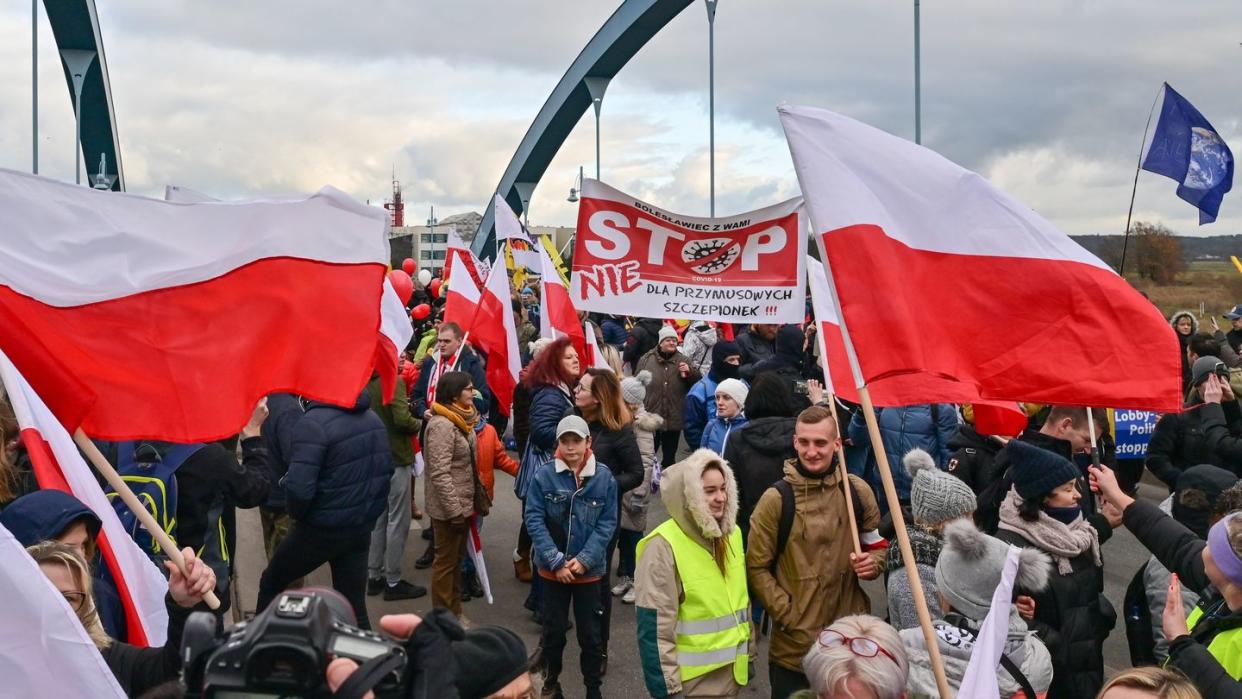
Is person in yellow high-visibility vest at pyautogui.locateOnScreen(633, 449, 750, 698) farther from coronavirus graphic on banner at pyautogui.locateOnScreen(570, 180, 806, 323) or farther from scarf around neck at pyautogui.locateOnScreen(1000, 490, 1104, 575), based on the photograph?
coronavirus graphic on banner at pyautogui.locateOnScreen(570, 180, 806, 323)

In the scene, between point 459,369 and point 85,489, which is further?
point 459,369

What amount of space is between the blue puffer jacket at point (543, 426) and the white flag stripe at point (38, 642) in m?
4.59

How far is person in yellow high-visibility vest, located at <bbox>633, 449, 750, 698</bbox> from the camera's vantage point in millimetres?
4359

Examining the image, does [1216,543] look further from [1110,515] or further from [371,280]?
[371,280]

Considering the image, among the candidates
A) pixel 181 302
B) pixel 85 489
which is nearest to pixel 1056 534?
pixel 181 302

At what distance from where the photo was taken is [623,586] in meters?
7.56

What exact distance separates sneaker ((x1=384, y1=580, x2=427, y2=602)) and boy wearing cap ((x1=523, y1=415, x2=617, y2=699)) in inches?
78.9

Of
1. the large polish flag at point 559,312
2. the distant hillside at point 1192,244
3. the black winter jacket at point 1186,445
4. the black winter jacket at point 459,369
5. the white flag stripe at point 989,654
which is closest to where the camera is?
the white flag stripe at point 989,654

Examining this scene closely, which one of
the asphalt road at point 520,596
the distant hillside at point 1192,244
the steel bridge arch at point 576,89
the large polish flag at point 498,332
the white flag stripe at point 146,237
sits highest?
the steel bridge arch at point 576,89

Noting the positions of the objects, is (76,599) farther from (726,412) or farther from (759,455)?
(726,412)

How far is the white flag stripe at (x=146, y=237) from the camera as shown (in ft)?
11.2

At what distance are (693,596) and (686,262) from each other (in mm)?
2458

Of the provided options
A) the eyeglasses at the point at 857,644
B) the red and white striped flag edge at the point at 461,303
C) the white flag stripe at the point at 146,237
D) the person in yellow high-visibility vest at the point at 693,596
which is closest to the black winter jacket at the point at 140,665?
the white flag stripe at the point at 146,237

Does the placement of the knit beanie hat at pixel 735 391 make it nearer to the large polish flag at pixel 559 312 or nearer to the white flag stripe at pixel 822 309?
the white flag stripe at pixel 822 309
